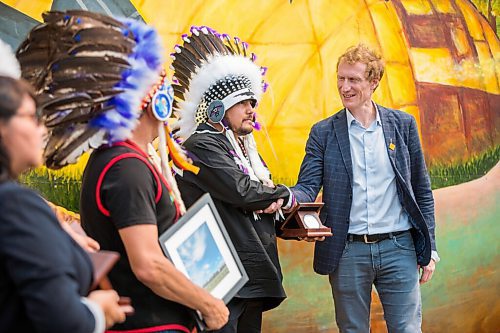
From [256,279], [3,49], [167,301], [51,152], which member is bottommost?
[256,279]

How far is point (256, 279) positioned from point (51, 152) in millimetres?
1515

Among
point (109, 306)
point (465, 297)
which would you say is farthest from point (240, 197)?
point (465, 297)

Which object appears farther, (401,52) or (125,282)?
(401,52)

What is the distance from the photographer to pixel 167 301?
2.78 m

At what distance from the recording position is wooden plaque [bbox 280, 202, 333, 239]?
4.07m

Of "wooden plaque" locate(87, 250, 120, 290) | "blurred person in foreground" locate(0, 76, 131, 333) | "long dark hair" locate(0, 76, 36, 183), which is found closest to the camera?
"blurred person in foreground" locate(0, 76, 131, 333)

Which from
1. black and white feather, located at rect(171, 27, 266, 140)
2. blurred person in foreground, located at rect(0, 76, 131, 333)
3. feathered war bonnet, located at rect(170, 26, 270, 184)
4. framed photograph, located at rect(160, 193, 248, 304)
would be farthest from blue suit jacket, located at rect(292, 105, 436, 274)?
blurred person in foreground, located at rect(0, 76, 131, 333)

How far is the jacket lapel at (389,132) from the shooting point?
14.0 ft

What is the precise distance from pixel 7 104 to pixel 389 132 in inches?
103

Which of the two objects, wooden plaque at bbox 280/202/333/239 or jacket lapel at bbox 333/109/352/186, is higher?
jacket lapel at bbox 333/109/352/186

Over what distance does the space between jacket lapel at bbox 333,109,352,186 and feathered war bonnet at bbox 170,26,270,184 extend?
0.41m

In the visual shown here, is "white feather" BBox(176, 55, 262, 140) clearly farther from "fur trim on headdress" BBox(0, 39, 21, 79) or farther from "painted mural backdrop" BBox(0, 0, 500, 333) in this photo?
"fur trim on headdress" BBox(0, 39, 21, 79)

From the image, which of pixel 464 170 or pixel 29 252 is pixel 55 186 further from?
pixel 464 170

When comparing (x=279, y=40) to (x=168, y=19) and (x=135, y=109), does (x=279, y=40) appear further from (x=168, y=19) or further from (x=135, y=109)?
(x=135, y=109)
